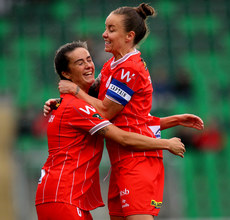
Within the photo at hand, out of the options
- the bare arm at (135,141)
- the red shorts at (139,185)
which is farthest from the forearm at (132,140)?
the red shorts at (139,185)

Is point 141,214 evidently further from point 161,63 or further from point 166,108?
point 161,63

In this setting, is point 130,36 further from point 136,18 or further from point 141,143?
point 141,143

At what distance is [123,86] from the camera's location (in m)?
4.25

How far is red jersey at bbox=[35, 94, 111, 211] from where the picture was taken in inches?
165

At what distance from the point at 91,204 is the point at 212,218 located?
591 cm

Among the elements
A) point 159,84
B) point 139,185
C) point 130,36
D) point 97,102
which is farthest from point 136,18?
Result: point 159,84

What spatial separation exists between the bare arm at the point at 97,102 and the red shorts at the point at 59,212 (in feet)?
2.53

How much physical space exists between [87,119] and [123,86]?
0.38m

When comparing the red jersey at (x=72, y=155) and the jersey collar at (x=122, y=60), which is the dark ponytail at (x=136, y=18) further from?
the red jersey at (x=72, y=155)

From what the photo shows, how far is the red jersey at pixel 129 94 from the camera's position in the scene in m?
4.26

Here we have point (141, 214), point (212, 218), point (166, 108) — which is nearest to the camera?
point (141, 214)

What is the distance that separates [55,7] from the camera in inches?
502

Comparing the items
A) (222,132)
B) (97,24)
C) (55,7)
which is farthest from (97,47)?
(222,132)

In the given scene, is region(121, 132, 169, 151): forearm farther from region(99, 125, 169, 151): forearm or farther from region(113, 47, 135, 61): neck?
region(113, 47, 135, 61): neck
